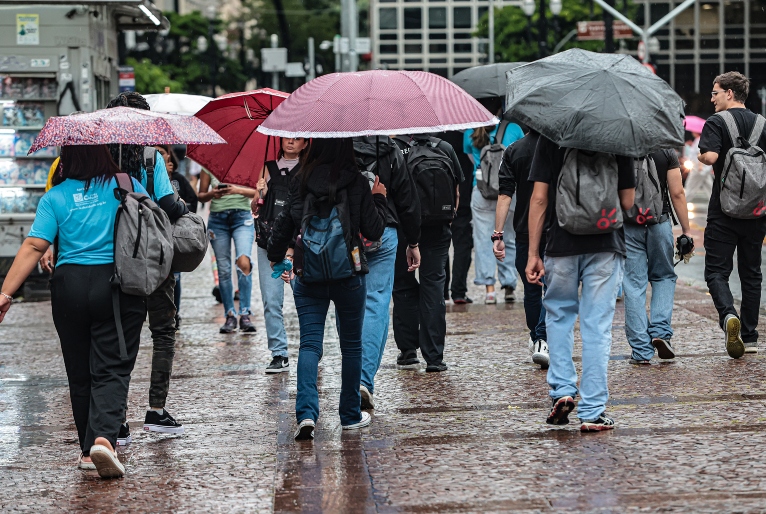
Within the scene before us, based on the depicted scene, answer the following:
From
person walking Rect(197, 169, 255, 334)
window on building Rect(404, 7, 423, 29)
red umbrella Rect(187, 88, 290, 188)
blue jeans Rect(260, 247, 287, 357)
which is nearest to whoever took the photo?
red umbrella Rect(187, 88, 290, 188)

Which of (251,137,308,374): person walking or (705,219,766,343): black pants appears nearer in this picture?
(251,137,308,374): person walking

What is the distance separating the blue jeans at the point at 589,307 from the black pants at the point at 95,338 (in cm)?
215

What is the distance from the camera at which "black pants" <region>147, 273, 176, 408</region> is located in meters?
6.62

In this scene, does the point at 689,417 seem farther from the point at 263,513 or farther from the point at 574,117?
the point at 263,513

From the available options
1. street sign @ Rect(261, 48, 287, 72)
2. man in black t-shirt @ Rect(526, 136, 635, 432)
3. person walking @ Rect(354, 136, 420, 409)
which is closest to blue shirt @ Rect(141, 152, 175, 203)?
person walking @ Rect(354, 136, 420, 409)

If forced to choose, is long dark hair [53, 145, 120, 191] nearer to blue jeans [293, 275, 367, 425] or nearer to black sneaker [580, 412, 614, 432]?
blue jeans [293, 275, 367, 425]

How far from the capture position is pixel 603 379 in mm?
6387

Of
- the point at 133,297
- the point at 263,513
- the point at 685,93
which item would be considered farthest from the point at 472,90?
the point at 685,93

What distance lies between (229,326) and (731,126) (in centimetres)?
469

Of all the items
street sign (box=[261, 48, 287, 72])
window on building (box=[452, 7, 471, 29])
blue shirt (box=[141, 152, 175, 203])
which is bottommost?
blue shirt (box=[141, 152, 175, 203])

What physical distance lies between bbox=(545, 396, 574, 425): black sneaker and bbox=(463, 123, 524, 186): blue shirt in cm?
525

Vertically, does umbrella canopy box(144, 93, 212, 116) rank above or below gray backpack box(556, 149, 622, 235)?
above

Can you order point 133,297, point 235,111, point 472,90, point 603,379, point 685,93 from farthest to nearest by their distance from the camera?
point 685,93 < point 472,90 < point 235,111 < point 603,379 < point 133,297

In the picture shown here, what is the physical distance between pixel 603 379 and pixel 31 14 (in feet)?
35.8
